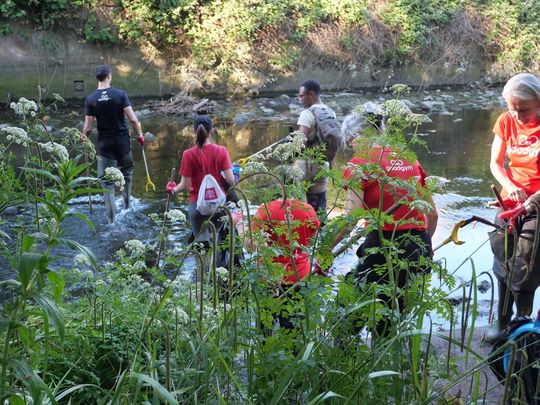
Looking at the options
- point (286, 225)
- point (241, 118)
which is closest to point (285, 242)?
point (286, 225)

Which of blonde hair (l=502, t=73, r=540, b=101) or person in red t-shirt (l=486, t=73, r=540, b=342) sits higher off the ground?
blonde hair (l=502, t=73, r=540, b=101)

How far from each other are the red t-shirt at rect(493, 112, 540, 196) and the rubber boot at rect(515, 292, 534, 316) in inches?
25.2

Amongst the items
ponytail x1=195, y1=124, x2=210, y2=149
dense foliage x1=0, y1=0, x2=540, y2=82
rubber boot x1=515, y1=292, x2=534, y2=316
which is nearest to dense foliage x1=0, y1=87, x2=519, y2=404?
rubber boot x1=515, y1=292, x2=534, y2=316

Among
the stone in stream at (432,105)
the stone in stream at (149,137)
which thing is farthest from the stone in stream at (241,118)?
the stone in stream at (432,105)

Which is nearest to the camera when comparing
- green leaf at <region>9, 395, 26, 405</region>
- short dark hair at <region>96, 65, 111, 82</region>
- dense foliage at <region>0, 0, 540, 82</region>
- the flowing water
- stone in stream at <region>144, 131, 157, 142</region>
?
green leaf at <region>9, 395, 26, 405</region>

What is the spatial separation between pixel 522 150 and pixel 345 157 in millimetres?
7387

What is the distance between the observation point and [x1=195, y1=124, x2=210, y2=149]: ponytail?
6398mm

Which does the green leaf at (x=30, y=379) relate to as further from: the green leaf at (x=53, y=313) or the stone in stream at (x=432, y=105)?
the stone in stream at (x=432, y=105)

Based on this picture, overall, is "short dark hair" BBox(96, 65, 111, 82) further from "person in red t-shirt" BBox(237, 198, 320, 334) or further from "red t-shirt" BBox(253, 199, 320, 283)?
"person in red t-shirt" BBox(237, 198, 320, 334)

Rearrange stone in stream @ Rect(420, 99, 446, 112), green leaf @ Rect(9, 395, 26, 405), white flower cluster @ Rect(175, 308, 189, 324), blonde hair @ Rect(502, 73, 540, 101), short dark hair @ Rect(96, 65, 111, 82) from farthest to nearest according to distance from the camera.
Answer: stone in stream @ Rect(420, 99, 446, 112) < short dark hair @ Rect(96, 65, 111, 82) < blonde hair @ Rect(502, 73, 540, 101) < white flower cluster @ Rect(175, 308, 189, 324) < green leaf @ Rect(9, 395, 26, 405)

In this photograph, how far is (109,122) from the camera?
27.2 ft

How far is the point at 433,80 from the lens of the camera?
21469 millimetres

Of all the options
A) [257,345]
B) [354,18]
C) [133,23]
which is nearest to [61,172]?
[257,345]

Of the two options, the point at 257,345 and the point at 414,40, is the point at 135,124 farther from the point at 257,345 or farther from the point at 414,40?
the point at 414,40
